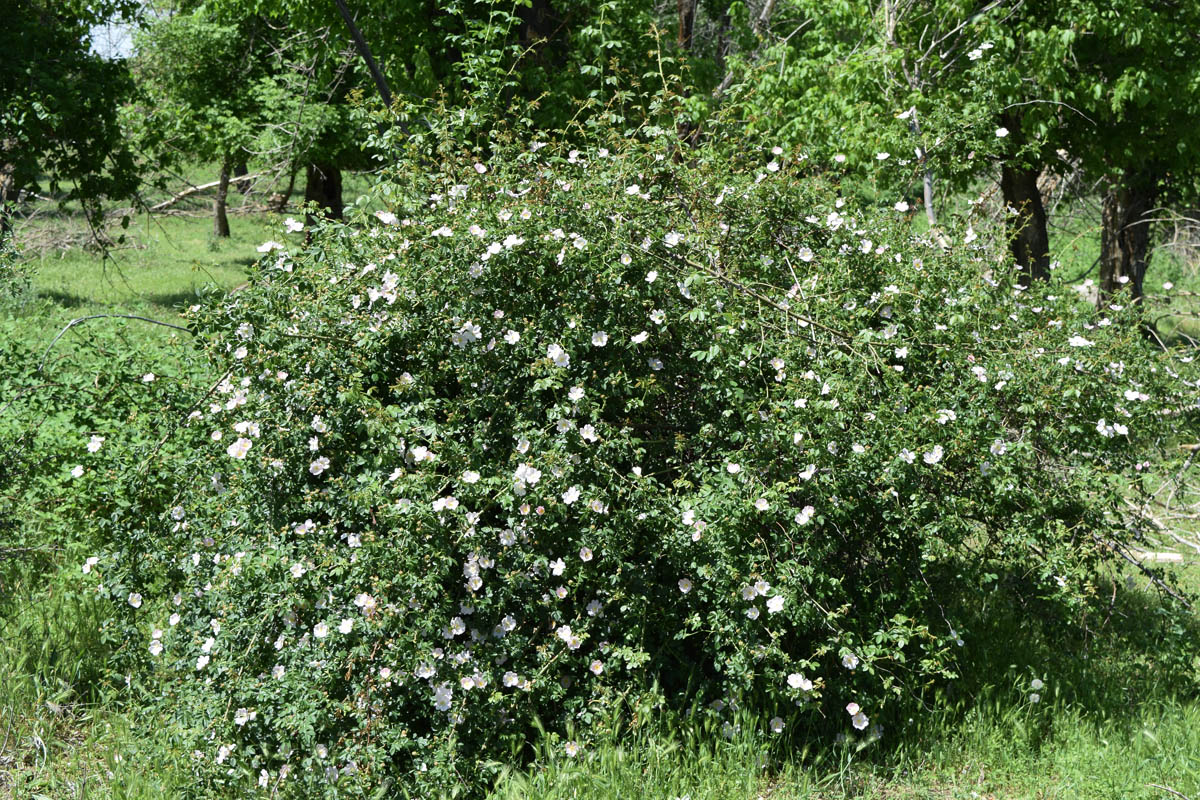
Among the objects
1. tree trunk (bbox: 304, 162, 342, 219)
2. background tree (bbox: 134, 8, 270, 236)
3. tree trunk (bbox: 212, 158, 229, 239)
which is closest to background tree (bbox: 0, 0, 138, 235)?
background tree (bbox: 134, 8, 270, 236)

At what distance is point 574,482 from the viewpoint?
10.2ft

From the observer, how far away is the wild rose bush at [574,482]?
3010 millimetres

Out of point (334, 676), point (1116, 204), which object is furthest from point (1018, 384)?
point (1116, 204)

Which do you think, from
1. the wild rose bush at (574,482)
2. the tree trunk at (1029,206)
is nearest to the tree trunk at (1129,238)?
the tree trunk at (1029,206)

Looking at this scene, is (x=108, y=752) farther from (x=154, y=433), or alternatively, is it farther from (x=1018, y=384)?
(x=1018, y=384)

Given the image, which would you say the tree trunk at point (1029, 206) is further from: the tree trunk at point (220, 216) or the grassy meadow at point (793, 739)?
the tree trunk at point (220, 216)

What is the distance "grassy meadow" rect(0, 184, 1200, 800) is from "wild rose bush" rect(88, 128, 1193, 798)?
0.14 metres

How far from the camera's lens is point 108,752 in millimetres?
3211

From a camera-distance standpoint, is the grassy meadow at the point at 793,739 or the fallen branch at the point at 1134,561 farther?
the fallen branch at the point at 1134,561

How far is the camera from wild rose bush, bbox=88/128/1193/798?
118 inches

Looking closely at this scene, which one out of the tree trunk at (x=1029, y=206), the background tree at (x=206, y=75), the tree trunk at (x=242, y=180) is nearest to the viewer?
the tree trunk at (x=1029, y=206)

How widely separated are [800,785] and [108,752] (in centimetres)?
217

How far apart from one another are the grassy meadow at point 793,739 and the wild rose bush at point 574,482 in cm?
14

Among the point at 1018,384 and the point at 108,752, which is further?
the point at 1018,384
